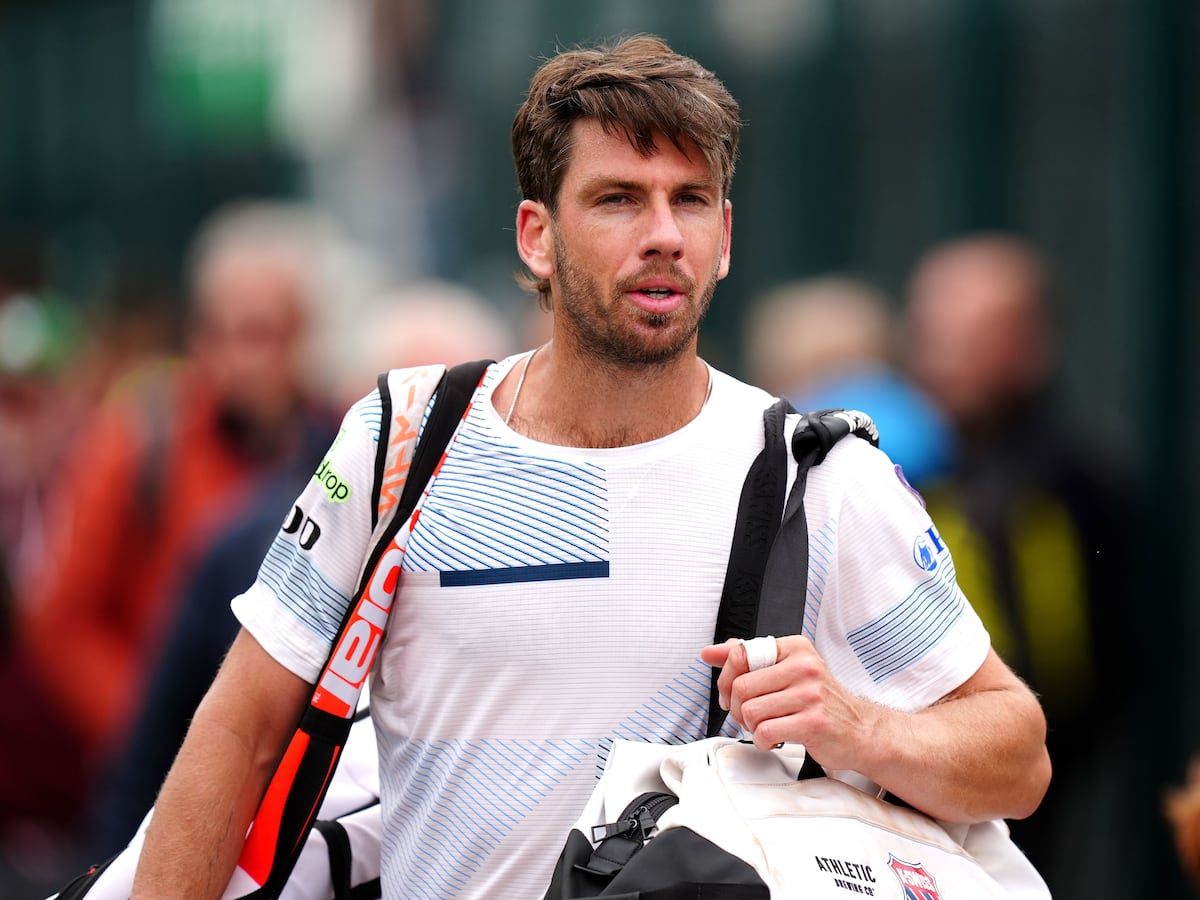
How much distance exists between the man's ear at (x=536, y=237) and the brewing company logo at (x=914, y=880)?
1.31 m

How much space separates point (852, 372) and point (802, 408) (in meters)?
0.22

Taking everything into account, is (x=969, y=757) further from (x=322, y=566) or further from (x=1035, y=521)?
(x=1035, y=521)

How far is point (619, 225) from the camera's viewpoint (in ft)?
11.2

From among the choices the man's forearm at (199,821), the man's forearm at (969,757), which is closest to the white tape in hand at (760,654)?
the man's forearm at (969,757)

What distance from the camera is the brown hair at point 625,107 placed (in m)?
3.38

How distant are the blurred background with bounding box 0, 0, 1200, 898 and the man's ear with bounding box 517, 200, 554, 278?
7.13 ft

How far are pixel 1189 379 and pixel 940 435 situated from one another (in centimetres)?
216

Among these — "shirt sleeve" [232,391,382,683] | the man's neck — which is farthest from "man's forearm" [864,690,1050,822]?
"shirt sleeve" [232,391,382,683]

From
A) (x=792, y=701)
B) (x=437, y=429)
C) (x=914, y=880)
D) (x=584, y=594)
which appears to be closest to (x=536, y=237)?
(x=437, y=429)

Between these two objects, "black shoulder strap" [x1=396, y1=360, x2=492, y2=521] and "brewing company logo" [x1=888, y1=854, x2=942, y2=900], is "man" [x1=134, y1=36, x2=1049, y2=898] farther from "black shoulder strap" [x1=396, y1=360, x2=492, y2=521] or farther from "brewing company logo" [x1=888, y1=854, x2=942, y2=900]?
"brewing company logo" [x1=888, y1=854, x2=942, y2=900]

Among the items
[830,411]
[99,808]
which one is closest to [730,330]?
[99,808]

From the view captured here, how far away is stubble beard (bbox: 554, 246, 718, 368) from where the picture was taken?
3.39 metres

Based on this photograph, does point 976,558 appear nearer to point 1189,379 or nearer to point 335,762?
point 1189,379

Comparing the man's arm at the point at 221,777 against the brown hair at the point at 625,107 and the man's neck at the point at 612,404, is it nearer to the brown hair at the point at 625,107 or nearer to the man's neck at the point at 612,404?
the man's neck at the point at 612,404
